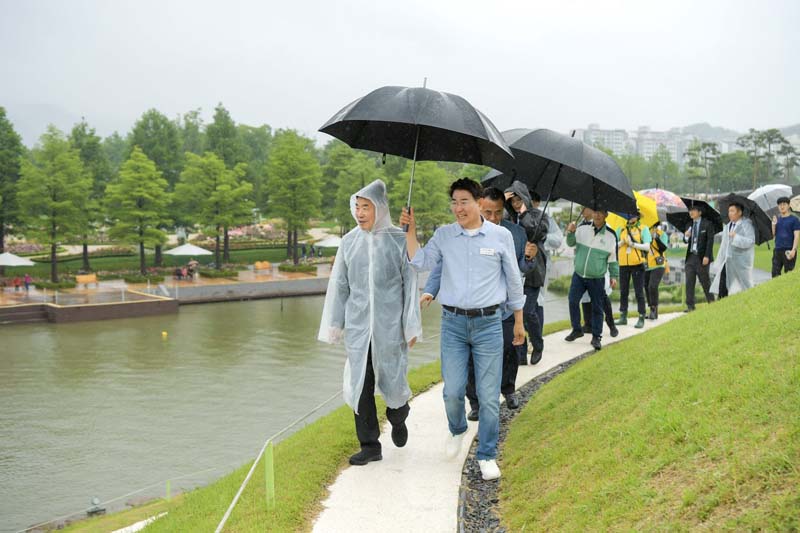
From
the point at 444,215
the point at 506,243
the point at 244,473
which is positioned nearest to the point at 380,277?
the point at 506,243

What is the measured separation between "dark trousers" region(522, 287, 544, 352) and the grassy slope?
1729 millimetres

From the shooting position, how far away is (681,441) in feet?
12.3

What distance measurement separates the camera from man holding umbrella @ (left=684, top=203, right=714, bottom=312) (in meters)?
10.4

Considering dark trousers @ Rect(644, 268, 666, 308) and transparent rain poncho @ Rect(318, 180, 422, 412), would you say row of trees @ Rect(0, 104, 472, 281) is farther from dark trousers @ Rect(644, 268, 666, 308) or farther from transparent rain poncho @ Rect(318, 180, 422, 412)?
transparent rain poncho @ Rect(318, 180, 422, 412)

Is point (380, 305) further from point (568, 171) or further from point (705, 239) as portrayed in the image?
point (705, 239)

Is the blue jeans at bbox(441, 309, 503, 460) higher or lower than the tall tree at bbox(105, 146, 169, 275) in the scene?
lower

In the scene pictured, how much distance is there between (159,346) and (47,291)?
1313 centimetres

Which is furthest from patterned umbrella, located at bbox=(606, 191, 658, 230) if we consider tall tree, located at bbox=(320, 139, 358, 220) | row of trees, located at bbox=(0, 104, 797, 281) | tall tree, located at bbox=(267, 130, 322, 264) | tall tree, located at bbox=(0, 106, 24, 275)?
tall tree, located at bbox=(320, 139, 358, 220)

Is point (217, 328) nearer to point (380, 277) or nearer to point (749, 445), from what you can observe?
point (380, 277)

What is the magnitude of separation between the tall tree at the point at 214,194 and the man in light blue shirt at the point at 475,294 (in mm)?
38287

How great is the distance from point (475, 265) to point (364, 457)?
174cm

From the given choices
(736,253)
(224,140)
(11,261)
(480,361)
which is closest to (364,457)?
(480,361)

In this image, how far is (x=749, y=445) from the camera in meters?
3.31

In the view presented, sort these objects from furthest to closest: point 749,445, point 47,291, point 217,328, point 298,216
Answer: point 298,216 < point 47,291 < point 217,328 < point 749,445
